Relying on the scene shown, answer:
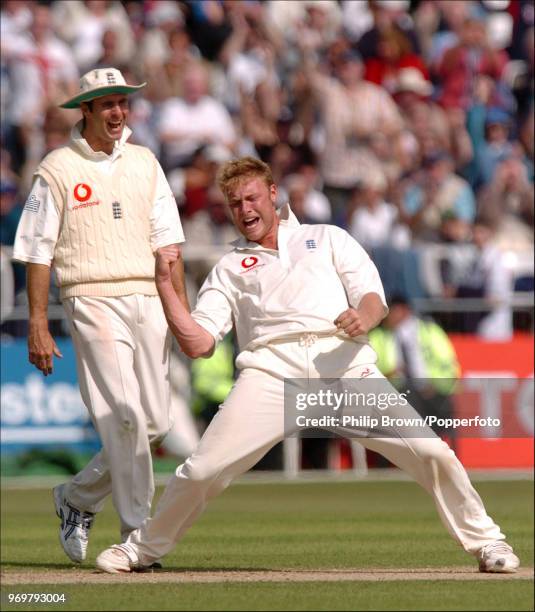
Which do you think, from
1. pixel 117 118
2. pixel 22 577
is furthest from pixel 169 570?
pixel 117 118

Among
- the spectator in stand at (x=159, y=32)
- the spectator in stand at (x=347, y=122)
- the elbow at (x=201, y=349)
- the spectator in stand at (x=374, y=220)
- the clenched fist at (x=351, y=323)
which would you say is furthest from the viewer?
the spectator in stand at (x=159, y=32)

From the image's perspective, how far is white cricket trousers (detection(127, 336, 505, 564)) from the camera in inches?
329

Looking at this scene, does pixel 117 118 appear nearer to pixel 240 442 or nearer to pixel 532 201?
pixel 240 442

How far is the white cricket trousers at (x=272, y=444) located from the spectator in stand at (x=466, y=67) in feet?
48.8

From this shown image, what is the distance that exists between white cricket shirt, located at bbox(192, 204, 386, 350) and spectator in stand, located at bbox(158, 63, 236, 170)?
11.1 metres

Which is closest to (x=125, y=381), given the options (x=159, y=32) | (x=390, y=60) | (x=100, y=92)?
(x=100, y=92)

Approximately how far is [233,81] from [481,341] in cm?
621

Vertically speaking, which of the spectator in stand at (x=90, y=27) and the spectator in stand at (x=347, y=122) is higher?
the spectator in stand at (x=90, y=27)

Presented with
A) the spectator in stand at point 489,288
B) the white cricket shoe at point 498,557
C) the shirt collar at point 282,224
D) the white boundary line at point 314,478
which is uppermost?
the shirt collar at point 282,224

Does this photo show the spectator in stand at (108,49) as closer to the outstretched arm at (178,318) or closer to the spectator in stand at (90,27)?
the spectator in stand at (90,27)

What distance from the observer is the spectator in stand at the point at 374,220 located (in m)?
19.2

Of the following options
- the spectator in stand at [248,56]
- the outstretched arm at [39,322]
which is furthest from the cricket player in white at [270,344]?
the spectator in stand at [248,56]

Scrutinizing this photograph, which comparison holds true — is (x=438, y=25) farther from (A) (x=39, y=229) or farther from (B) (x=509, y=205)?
(A) (x=39, y=229)

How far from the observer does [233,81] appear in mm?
21828
